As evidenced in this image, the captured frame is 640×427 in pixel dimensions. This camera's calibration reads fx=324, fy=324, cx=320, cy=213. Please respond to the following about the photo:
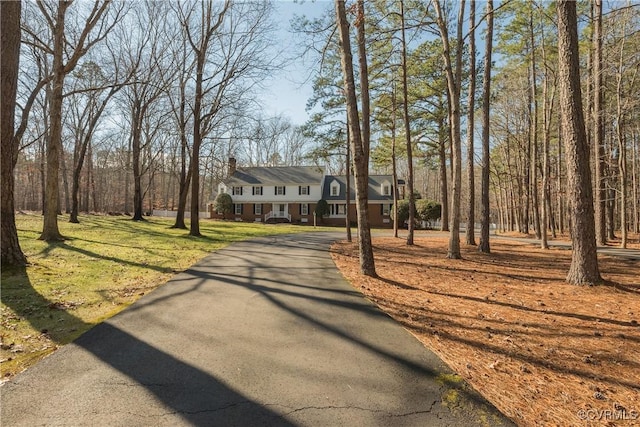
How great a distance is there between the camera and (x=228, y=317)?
486 centimetres

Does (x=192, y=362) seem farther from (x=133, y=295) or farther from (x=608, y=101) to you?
(x=608, y=101)

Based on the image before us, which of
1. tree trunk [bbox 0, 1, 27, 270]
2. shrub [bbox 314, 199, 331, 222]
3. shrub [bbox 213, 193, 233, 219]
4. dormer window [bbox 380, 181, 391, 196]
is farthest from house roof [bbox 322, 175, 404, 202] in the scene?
tree trunk [bbox 0, 1, 27, 270]

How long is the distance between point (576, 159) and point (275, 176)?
120 ft

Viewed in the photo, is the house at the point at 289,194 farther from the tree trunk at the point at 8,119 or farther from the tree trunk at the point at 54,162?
the tree trunk at the point at 8,119

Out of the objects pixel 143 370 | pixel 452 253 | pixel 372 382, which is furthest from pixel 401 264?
pixel 143 370

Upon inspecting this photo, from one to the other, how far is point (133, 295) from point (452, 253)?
31.3 ft

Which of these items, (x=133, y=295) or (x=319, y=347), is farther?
(x=133, y=295)

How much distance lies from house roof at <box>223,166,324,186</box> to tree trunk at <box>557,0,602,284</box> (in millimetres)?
33124

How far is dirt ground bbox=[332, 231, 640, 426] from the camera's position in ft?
9.52

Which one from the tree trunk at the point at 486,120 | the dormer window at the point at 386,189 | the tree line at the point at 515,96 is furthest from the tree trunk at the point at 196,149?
the dormer window at the point at 386,189

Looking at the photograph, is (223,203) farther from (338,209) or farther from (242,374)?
(242,374)

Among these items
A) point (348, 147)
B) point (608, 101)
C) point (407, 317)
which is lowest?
point (407, 317)

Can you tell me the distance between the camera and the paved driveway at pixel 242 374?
8.49ft

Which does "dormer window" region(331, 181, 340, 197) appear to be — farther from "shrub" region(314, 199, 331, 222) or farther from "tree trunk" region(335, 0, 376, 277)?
"tree trunk" region(335, 0, 376, 277)
